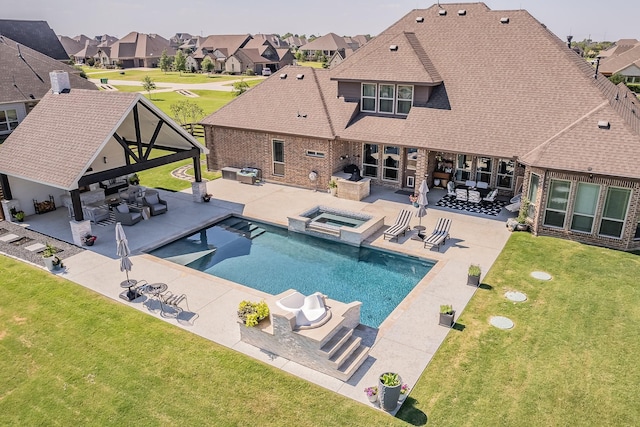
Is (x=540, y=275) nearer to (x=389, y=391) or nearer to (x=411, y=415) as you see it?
(x=411, y=415)

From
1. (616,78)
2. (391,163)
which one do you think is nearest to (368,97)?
(391,163)

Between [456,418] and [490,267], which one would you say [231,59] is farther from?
[456,418]

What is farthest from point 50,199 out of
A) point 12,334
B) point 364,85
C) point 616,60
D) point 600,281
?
point 616,60

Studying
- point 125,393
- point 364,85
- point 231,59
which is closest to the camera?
point 125,393

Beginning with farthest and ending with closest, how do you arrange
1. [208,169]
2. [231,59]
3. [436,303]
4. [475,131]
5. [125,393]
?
[231,59] → [208,169] → [475,131] → [436,303] → [125,393]

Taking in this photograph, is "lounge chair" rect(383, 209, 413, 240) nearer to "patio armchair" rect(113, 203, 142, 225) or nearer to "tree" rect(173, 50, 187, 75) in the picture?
"patio armchair" rect(113, 203, 142, 225)

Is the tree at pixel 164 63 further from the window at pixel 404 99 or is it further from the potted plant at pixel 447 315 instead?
the potted plant at pixel 447 315
